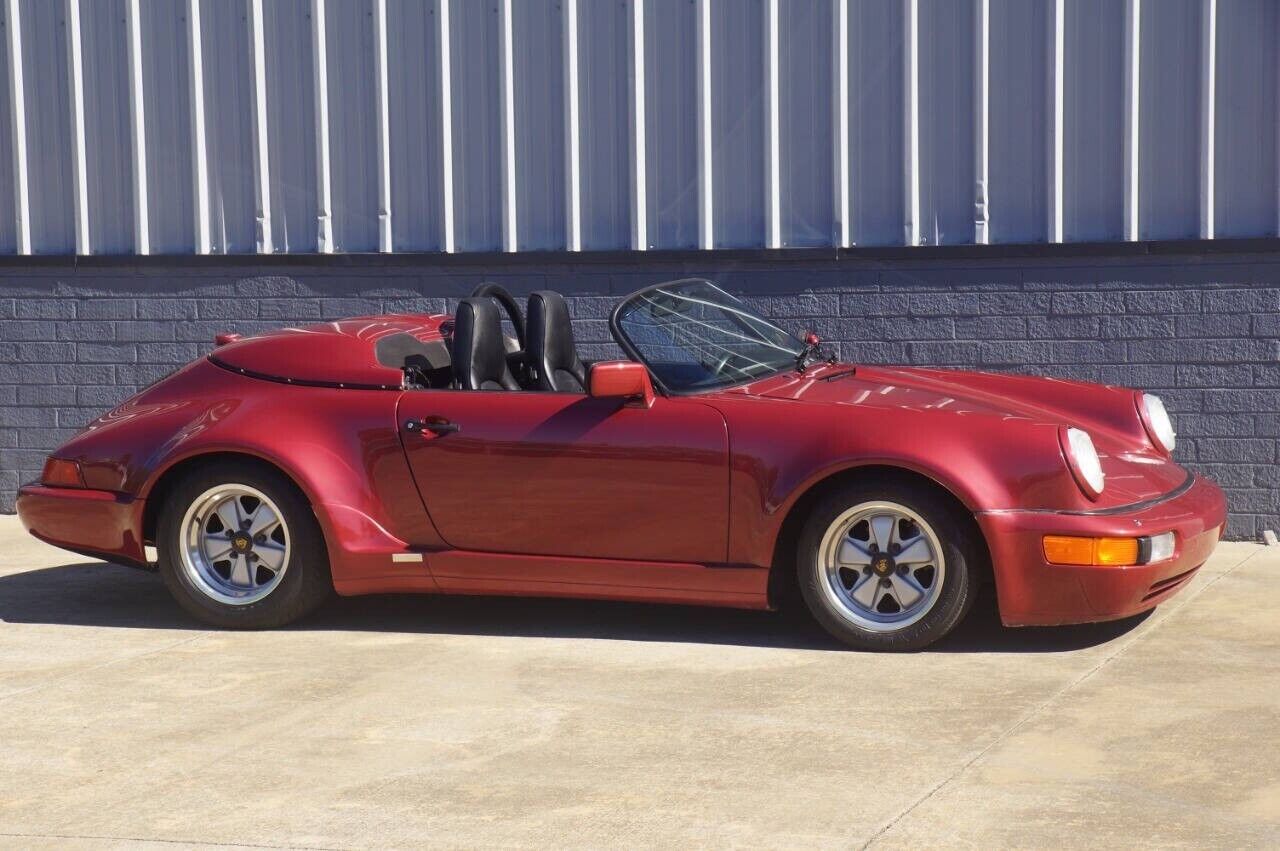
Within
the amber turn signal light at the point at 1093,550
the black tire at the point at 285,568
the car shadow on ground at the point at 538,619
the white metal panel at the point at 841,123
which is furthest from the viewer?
the white metal panel at the point at 841,123

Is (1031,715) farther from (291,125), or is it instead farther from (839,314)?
(291,125)

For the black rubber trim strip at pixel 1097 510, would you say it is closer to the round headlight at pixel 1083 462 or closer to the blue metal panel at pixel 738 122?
the round headlight at pixel 1083 462

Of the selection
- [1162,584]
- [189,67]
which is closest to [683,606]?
[1162,584]

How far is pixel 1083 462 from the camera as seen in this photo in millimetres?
5715

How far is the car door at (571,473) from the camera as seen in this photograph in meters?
5.98

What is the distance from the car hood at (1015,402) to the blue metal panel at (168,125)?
15.0 ft

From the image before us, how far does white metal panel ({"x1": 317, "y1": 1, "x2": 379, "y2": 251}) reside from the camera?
9367 millimetres

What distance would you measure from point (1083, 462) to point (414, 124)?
4816mm

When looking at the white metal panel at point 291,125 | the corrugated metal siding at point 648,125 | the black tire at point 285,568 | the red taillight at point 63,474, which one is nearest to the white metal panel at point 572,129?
the corrugated metal siding at point 648,125

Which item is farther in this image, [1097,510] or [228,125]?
[228,125]

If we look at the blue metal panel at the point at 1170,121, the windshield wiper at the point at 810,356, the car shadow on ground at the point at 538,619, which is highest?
the blue metal panel at the point at 1170,121

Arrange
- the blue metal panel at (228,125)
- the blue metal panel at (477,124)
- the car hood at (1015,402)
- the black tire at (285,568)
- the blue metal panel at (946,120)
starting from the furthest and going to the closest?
1. the blue metal panel at (228,125)
2. the blue metal panel at (477,124)
3. the blue metal panel at (946,120)
4. the black tire at (285,568)
5. the car hood at (1015,402)

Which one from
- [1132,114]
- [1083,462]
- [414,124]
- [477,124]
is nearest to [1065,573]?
[1083,462]

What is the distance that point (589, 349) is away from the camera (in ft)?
29.8
